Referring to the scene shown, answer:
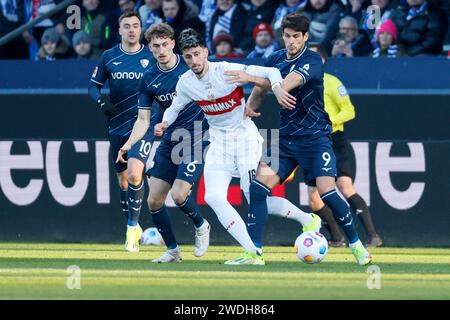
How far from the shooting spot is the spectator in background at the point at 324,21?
16.4m

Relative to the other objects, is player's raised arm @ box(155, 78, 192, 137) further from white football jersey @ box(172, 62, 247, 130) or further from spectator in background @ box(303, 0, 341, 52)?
spectator in background @ box(303, 0, 341, 52)

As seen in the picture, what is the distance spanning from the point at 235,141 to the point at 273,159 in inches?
16.4

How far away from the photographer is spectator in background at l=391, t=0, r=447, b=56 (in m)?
16.0

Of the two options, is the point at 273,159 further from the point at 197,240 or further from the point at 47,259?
the point at 47,259

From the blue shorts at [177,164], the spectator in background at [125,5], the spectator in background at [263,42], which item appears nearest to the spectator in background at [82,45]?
the spectator in background at [125,5]

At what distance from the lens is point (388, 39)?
16.0m

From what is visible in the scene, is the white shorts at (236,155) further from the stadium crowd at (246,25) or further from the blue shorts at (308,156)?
the stadium crowd at (246,25)

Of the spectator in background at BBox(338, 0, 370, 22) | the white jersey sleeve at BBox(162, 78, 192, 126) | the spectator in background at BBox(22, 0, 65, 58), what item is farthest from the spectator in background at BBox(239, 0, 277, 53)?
the white jersey sleeve at BBox(162, 78, 192, 126)

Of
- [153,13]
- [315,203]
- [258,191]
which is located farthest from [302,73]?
[153,13]

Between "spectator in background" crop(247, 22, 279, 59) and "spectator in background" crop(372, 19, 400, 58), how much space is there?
49.0 inches

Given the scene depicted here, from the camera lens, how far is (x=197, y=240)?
1292cm

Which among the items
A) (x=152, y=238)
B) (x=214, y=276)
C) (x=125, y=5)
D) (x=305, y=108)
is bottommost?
(x=152, y=238)

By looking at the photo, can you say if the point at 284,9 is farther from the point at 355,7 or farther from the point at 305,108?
the point at 305,108

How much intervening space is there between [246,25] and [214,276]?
656cm
